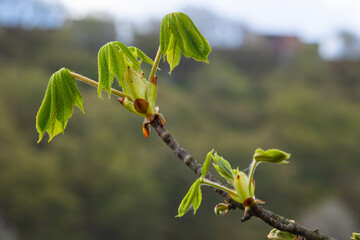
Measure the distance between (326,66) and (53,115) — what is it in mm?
15640

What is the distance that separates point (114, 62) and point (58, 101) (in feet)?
0.20

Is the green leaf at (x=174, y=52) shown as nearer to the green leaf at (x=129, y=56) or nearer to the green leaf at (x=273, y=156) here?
the green leaf at (x=129, y=56)

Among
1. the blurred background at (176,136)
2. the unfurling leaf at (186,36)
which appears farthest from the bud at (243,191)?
the blurred background at (176,136)

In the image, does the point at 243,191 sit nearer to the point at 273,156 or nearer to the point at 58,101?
the point at 273,156

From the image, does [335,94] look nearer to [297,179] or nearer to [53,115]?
[297,179]

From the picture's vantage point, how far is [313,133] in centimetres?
1388

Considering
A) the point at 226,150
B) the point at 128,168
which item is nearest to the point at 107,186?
the point at 128,168

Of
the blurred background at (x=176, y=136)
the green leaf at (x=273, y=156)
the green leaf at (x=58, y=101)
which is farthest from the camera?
the blurred background at (x=176, y=136)

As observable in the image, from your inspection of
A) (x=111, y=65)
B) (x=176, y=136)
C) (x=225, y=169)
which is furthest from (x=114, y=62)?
(x=176, y=136)

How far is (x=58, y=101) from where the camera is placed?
1.33 ft

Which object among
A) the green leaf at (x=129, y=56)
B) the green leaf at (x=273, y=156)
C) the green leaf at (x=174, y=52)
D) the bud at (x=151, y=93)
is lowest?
the green leaf at (x=273, y=156)

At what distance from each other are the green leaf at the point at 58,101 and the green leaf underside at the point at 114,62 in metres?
0.03

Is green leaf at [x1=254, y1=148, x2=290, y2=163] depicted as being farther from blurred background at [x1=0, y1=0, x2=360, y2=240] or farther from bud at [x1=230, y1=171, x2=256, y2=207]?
blurred background at [x1=0, y1=0, x2=360, y2=240]

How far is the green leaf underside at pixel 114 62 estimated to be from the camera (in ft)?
1.25
